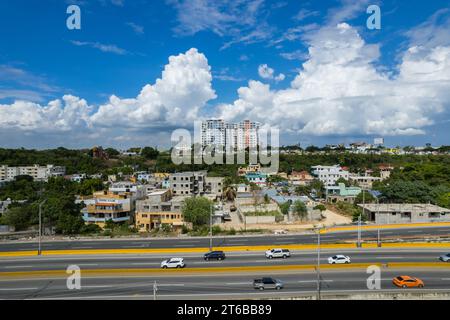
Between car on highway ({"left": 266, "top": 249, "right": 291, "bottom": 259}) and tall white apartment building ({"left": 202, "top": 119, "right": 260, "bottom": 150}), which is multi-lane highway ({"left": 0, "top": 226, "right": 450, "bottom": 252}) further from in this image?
tall white apartment building ({"left": 202, "top": 119, "right": 260, "bottom": 150})

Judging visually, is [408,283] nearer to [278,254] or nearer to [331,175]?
[278,254]

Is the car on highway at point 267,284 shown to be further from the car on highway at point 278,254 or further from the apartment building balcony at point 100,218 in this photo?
the apartment building balcony at point 100,218

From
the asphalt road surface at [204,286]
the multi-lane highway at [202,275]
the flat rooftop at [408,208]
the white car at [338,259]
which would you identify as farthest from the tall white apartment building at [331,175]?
the asphalt road surface at [204,286]

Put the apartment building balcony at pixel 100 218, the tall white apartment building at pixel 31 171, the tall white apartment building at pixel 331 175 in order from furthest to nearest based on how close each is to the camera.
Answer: the tall white apartment building at pixel 31 171
the tall white apartment building at pixel 331 175
the apartment building balcony at pixel 100 218

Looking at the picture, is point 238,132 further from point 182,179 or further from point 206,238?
point 206,238

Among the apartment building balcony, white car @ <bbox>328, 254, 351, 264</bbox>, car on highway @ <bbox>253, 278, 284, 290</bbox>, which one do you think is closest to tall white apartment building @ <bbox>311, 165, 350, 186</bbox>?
the apartment building balcony
